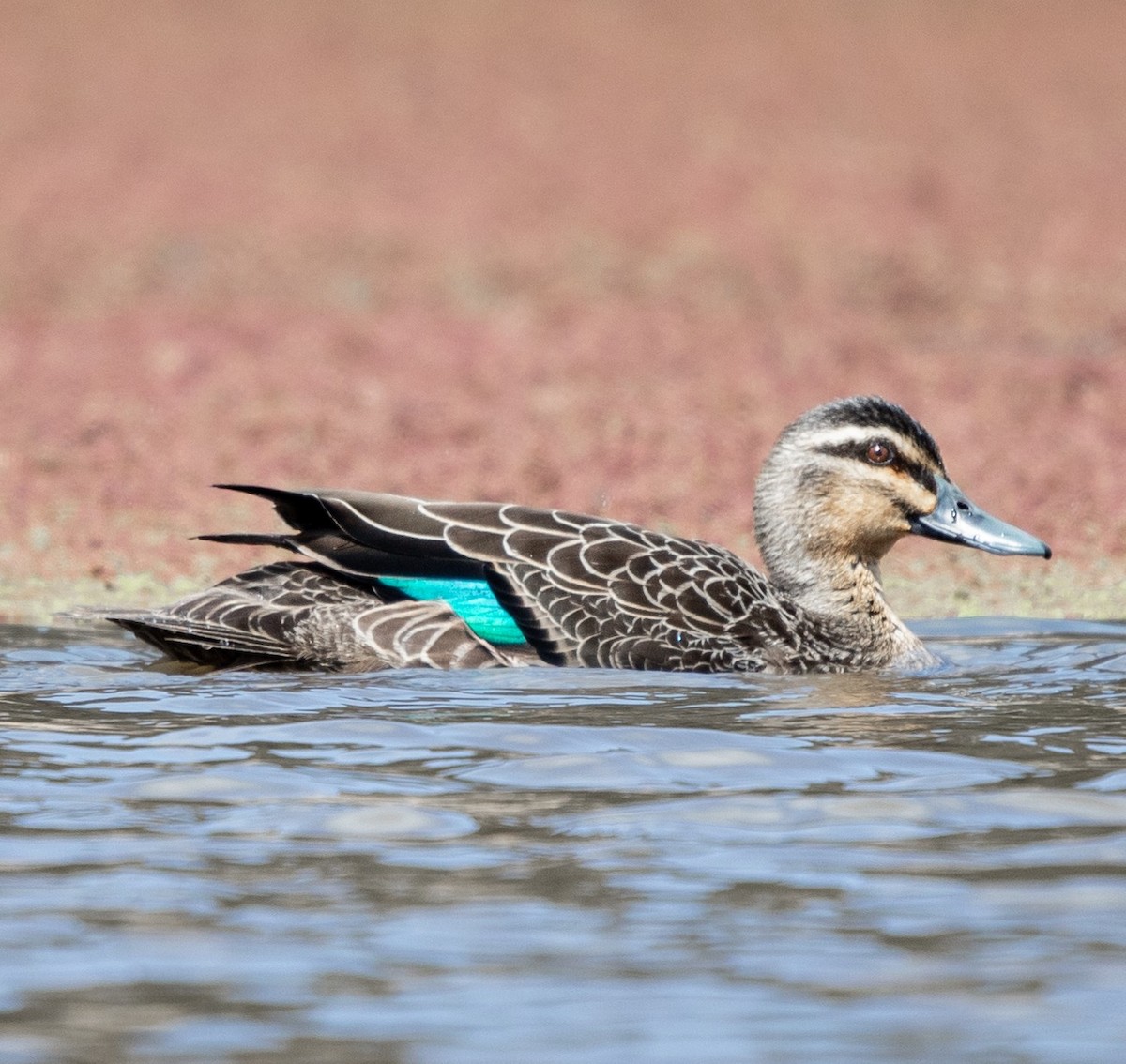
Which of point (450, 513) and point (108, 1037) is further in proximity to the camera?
point (450, 513)

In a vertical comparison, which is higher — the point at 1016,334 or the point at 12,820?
the point at 1016,334

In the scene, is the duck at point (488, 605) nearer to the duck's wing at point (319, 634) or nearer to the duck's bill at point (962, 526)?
the duck's wing at point (319, 634)

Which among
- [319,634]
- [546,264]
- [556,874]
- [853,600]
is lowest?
[556,874]

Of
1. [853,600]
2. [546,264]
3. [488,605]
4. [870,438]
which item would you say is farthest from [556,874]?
[546,264]

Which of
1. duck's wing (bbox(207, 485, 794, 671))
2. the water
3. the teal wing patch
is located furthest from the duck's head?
the teal wing patch

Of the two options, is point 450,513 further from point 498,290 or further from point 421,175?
point 421,175

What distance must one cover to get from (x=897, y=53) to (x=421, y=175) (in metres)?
7.47

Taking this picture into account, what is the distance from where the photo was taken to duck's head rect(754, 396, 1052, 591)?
8375 mm

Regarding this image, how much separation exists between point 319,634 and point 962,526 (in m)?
2.51

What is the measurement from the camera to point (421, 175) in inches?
835

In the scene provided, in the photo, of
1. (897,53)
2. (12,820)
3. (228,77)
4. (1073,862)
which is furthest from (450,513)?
(897,53)

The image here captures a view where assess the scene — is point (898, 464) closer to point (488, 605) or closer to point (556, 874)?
point (488, 605)

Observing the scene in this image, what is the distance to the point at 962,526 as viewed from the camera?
841 cm

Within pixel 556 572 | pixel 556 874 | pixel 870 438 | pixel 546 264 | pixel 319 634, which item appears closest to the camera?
pixel 556 874
